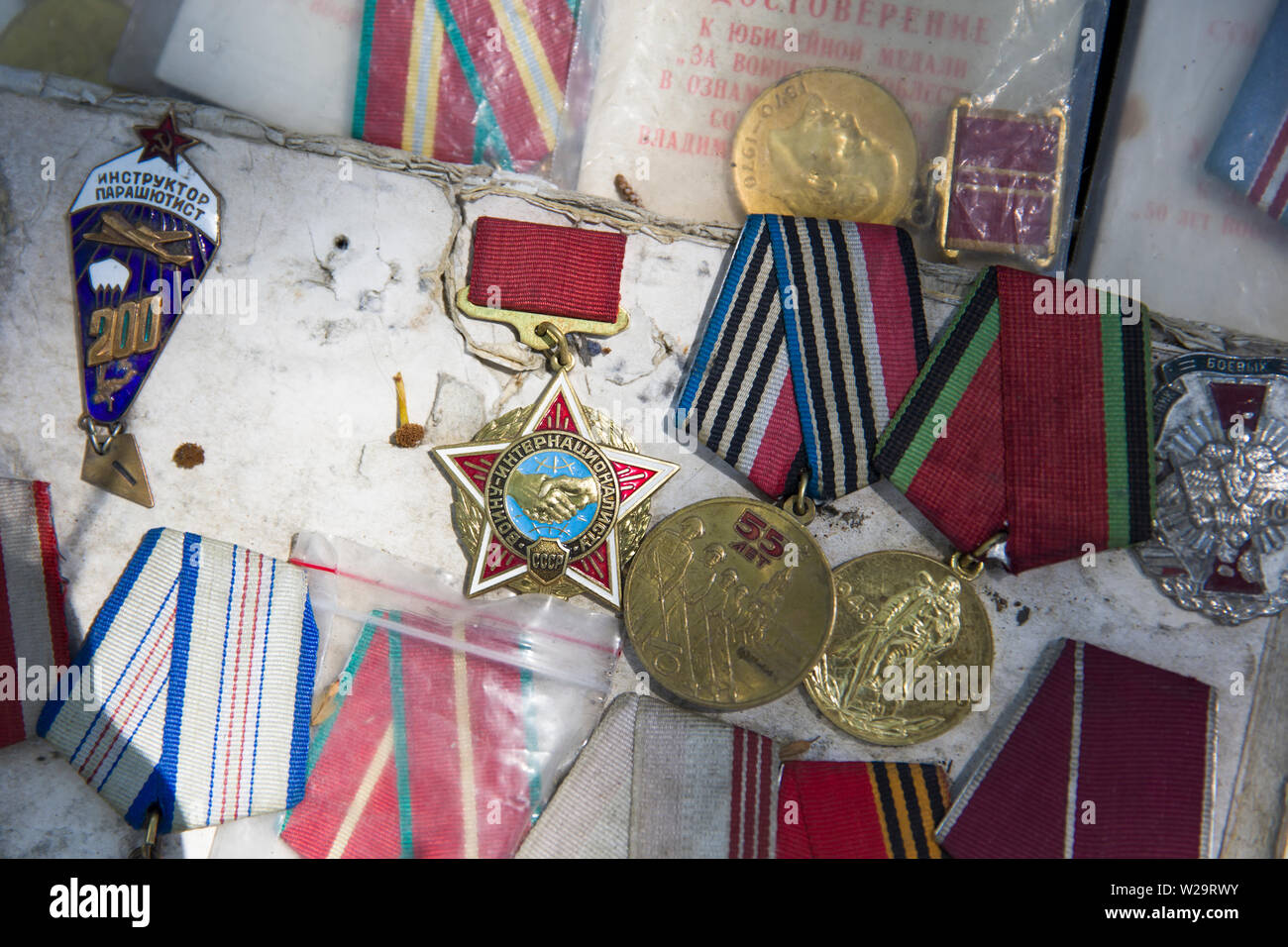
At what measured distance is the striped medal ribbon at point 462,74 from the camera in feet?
6.95

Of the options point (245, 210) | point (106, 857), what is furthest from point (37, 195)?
point (106, 857)

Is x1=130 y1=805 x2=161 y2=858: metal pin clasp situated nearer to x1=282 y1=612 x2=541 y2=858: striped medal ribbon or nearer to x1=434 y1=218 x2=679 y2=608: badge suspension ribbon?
x1=282 y1=612 x2=541 y2=858: striped medal ribbon

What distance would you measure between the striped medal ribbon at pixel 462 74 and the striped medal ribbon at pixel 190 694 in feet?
3.74

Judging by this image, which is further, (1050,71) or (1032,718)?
(1050,71)

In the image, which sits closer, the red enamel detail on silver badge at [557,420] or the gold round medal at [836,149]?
the red enamel detail on silver badge at [557,420]

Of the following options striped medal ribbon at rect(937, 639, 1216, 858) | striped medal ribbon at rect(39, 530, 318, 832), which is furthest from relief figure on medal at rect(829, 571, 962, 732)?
striped medal ribbon at rect(39, 530, 318, 832)

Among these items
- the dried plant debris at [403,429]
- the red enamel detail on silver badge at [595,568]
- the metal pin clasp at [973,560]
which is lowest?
the red enamel detail on silver badge at [595,568]

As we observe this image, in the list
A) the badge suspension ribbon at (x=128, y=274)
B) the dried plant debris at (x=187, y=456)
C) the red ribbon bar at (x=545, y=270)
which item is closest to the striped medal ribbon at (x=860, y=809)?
the red ribbon bar at (x=545, y=270)

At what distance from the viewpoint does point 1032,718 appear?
195 centimetres

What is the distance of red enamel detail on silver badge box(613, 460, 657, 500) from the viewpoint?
1.93 metres

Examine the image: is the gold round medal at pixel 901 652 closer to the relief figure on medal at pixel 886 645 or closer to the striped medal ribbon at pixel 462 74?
the relief figure on medal at pixel 886 645

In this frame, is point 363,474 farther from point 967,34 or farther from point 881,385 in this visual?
point 967,34

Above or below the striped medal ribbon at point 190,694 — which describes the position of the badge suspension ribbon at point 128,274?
above

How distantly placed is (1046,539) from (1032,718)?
1.38 ft
